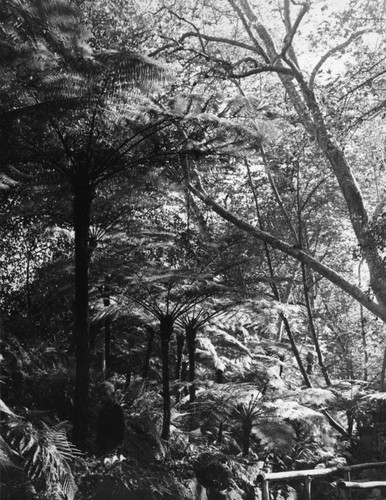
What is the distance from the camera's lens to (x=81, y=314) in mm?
4070

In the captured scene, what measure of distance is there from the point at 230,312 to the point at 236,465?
1.69m

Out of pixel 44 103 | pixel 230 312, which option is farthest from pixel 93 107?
pixel 230 312

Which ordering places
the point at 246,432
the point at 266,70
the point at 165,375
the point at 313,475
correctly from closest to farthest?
1. the point at 313,475
2. the point at 165,375
3. the point at 246,432
4. the point at 266,70

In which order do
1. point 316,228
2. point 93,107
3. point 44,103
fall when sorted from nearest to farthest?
point 44,103 → point 93,107 → point 316,228

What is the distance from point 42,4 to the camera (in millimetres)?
3482

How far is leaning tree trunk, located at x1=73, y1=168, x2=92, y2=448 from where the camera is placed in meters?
3.98

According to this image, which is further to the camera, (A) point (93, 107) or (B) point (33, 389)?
(B) point (33, 389)

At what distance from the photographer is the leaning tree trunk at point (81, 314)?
3982mm

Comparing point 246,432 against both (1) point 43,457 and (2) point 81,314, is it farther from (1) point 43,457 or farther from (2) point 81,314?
(1) point 43,457

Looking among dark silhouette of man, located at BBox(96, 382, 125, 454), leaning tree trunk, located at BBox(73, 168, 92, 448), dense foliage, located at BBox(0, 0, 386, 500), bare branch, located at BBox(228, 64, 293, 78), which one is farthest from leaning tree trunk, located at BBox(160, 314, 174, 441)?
bare branch, located at BBox(228, 64, 293, 78)

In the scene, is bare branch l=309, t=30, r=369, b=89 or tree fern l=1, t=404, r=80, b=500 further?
bare branch l=309, t=30, r=369, b=89

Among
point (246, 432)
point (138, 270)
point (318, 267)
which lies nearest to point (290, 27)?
point (318, 267)

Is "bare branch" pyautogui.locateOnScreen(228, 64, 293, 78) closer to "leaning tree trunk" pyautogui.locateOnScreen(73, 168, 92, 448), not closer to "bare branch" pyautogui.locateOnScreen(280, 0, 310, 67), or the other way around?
"bare branch" pyautogui.locateOnScreen(280, 0, 310, 67)

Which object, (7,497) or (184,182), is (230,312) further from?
(7,497)
